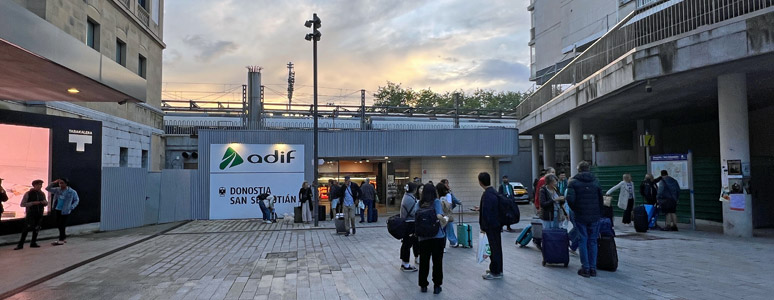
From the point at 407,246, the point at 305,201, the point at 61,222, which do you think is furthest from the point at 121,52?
the point at 407,246

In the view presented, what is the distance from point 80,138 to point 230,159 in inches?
213

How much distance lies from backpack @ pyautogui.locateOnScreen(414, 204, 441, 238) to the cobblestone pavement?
86cm

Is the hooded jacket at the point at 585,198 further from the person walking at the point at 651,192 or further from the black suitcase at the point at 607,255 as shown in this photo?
the person walking at the point at 651,192

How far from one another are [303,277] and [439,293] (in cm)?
248

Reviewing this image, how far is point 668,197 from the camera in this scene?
12633mm

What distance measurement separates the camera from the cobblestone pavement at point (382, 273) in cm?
648

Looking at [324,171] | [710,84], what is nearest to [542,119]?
[710,84]

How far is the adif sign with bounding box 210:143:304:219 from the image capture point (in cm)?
1833

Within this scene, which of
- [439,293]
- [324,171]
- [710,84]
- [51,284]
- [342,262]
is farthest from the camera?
[324,171]

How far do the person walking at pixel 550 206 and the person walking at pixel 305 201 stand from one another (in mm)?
9514

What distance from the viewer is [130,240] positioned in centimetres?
1266

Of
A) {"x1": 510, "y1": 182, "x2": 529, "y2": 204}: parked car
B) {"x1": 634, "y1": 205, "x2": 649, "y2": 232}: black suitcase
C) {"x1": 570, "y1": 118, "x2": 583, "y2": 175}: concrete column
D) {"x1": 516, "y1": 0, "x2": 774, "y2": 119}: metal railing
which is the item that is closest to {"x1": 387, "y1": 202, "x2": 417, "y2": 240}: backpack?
{"x1": 634, "y1": 205, "x2": 649, "y2": 232}: black suitcase

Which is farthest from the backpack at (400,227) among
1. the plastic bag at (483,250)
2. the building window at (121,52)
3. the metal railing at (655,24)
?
the building window at (121,52)

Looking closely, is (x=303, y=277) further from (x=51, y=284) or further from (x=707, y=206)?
(x=707, y=206)
